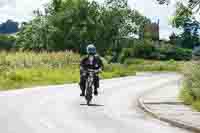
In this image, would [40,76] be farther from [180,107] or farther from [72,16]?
[72,16]

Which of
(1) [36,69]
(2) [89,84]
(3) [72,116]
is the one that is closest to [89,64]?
(2) [89,84]

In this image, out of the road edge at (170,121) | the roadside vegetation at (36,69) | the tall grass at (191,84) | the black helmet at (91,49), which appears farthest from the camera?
the roadside vegetation at (36,69)

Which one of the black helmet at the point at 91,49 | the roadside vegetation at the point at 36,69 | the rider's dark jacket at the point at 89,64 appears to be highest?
the black helmet at the point at 91,49

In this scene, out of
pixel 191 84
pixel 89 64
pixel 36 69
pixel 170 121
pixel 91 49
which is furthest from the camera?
pixel 36 69

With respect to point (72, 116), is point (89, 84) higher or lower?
higher

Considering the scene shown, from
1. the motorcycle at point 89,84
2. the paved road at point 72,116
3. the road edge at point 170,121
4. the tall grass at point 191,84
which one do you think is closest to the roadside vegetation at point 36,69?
the tall grass at point 191,84

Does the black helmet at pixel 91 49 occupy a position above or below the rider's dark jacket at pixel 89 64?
above

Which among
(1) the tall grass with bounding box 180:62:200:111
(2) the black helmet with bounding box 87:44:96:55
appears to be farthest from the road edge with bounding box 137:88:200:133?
(2) the black helmet with bounding box 87:44:96:55

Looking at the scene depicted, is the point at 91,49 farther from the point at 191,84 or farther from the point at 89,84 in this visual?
the point at 191,84

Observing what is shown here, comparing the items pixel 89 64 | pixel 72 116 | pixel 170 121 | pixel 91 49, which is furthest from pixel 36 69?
pixel 170 121

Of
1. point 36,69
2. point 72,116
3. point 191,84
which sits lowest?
point 36,69

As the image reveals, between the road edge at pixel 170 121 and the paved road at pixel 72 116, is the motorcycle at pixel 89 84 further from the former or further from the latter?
the road edge at pixel 170 121

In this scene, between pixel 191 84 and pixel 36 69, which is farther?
pixel 36 69

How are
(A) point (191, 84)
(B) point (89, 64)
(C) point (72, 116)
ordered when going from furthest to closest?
(A) point (191, 84) < (B) point (89, 64) < (C) point (72, 116)
